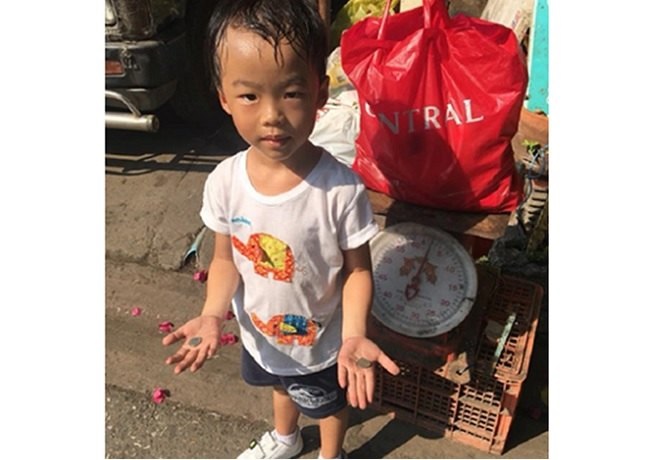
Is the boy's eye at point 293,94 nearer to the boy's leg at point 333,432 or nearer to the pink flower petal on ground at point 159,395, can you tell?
the boy's leg at point 333,432

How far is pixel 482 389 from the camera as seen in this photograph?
2402mm

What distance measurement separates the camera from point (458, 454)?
8.38ft

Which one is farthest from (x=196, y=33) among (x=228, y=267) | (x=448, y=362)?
(x=448, y=362)

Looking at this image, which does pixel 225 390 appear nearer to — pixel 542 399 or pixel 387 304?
pixel 387 304

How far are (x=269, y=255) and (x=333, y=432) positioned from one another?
0.91m

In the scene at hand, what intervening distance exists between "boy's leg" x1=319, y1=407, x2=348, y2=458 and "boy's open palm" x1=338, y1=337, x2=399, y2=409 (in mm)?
643

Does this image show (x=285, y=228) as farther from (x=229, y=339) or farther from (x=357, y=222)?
(x=229, y=339)

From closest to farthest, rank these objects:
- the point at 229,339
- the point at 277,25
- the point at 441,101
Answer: the point at 277,25
the point at 441,101
the point at 229,339

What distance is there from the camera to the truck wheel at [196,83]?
412 cm

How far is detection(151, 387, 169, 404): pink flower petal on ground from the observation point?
286cm

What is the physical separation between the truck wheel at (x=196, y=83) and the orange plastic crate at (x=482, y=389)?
8.17 feet

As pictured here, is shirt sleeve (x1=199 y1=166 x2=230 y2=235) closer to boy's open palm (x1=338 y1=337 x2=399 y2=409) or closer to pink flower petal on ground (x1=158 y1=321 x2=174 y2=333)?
boy's open palm (x1=338 y1=337 x2=399 y2=409)

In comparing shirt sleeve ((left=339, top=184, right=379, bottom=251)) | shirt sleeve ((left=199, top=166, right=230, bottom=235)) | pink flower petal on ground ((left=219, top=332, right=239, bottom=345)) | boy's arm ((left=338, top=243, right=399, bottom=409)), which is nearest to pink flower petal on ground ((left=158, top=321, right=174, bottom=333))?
pink flower petal on ground ((left=219, top=332, right=239, bottom=345))

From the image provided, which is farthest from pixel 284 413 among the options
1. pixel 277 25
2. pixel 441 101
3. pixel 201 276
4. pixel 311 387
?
pixel 277 25
